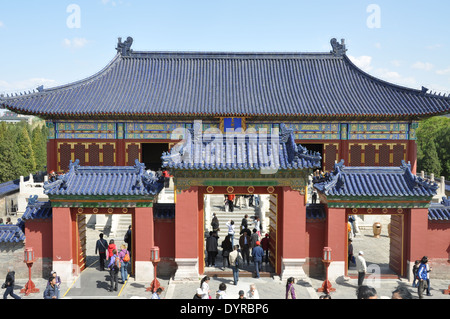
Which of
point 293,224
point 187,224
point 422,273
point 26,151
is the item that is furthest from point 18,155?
point 422,273

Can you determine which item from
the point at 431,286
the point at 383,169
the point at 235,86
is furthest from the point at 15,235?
the point at 235,86

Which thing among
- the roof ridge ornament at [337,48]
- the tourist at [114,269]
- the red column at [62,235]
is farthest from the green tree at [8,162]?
the tourist at [114,269]

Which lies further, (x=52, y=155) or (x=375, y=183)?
(x=52, y=155)

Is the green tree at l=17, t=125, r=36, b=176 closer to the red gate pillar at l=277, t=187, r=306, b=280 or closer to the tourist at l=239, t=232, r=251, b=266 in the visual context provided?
the tourist at l=239, t=232, r=251, b=266

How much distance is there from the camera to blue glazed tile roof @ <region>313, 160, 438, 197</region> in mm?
16047

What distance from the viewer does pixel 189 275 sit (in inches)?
640

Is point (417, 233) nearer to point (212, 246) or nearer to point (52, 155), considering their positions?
point (212, 246)

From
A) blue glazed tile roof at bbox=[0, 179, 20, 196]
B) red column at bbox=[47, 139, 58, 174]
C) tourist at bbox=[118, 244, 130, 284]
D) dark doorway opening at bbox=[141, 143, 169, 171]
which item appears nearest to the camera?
tourist at bbox=[118, 244, 130, 284]

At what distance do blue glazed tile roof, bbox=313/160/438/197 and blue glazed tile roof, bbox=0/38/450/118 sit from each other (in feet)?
43.6

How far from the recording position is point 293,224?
645 inches

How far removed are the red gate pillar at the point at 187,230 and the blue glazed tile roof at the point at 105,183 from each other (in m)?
1.12

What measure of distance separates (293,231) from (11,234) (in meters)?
10.6

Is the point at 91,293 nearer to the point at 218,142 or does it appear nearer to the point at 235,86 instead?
the point at 218,142

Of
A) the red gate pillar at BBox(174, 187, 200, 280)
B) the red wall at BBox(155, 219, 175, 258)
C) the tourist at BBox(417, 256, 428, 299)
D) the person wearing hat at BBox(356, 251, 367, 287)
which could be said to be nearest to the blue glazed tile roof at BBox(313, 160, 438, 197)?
the person wearing hat at BBox(356, 251, 367, 287)
